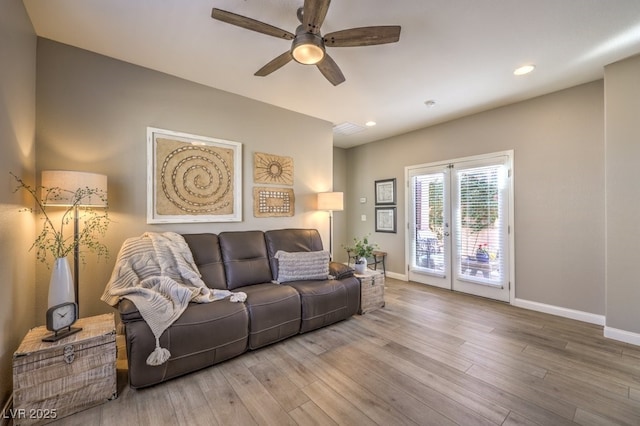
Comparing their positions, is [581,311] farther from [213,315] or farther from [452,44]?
[213,315]

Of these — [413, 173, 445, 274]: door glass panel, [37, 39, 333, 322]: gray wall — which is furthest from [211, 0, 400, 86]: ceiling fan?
[413, 173, 445, 274]: door glass panel

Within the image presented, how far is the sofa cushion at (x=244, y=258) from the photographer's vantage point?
9.18 feet

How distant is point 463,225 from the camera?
3.99 meters

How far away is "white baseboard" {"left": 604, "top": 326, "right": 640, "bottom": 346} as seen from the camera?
247 cm

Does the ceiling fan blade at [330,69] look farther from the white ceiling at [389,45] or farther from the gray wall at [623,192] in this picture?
the gray wall at [623,192]

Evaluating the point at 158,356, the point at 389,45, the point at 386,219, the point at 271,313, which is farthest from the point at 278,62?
the point at 386,219

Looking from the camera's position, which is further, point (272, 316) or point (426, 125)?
point (426, 125)

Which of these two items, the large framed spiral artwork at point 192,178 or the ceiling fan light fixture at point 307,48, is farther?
the large framed spiral artwork at point 192,178

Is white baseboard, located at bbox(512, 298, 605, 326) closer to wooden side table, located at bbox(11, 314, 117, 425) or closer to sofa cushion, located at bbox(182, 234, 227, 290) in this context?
sofa cushion, located at bbox(182, 234, 227, 290)

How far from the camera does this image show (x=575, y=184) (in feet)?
10.1

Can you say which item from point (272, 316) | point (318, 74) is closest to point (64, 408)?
point (272, 316)

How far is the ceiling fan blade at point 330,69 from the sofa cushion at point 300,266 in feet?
6.15

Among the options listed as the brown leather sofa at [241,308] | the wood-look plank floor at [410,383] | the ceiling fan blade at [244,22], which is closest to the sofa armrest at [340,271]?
the brown leather sofa at [241,308]

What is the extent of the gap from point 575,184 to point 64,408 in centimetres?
506
